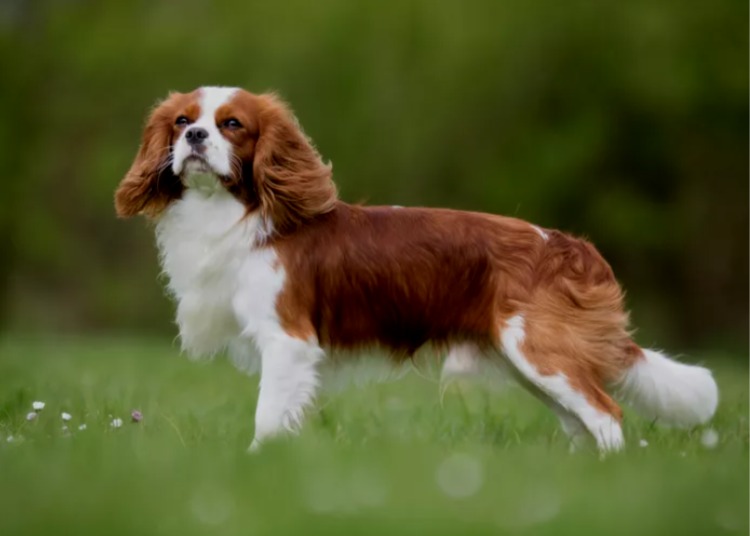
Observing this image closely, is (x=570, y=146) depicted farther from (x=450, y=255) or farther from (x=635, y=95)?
(x=450, y=255)

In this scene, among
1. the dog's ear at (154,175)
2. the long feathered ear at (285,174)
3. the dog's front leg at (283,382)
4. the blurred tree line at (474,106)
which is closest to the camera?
the dog's front leg at (283,382)

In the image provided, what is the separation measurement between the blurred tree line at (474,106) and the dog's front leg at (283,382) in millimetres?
12722

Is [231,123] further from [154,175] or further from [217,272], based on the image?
[217,272]

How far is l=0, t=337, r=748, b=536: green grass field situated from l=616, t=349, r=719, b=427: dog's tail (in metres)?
0.16

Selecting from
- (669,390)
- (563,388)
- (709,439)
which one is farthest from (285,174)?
(709,439)

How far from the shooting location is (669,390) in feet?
19.5

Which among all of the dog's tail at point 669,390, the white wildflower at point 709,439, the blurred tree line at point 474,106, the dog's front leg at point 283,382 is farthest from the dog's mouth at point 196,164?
the blurred tree line at point 474,106

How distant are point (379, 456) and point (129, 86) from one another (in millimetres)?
18262

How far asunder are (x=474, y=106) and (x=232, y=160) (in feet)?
45.8

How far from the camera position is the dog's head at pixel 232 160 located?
5789mm

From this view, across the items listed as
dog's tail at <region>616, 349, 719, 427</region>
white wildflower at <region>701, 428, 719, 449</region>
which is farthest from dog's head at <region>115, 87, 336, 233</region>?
white wildflower at <region>701, 428, 719, 449</region>

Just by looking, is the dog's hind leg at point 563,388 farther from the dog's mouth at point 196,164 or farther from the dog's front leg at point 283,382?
the dog's mouth at point 196,164

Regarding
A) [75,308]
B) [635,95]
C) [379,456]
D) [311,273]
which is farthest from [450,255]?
[75,308]

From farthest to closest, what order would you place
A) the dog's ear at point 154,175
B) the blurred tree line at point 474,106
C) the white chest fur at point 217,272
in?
1. the blurred tree line at point 474,106
2. the dog's ear at point 154,175
3. the white chest fur at point 217,272
